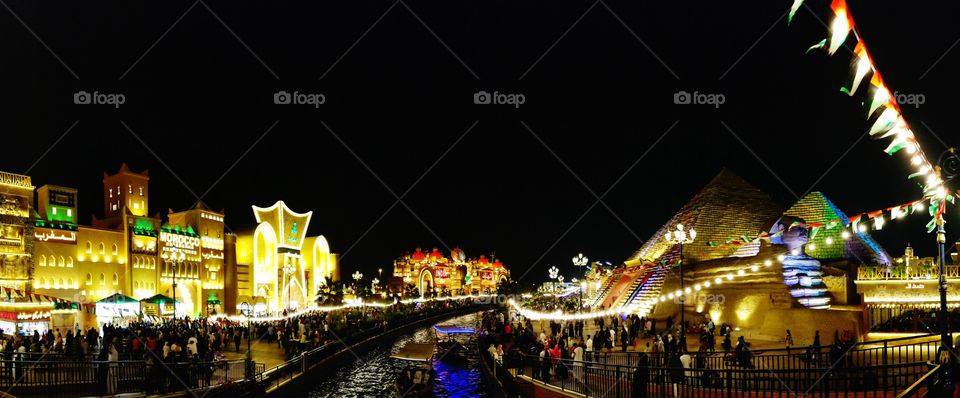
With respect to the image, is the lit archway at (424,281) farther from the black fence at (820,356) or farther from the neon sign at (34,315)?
the black fence at (820,356)

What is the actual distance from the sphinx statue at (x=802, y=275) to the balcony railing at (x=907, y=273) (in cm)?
214

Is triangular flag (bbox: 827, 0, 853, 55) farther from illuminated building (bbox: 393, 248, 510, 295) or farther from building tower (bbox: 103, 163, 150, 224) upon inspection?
illuminated building (bbox: 393, 248, 510, 295)

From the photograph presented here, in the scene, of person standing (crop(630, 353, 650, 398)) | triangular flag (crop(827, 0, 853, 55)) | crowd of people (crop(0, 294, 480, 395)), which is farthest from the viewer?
crowd of people (crop(0, 294, 480, 395))

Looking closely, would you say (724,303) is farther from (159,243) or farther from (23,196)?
(159,243)

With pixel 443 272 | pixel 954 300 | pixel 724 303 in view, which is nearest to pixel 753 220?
pixel 724 303

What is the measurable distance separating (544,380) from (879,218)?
8339 millimetres

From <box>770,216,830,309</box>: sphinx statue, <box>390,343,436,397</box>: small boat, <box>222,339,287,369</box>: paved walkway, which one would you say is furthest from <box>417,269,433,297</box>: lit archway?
<box>390,343,436,397</box>: small boat

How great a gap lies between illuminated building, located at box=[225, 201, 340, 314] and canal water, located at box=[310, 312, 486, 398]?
106ft

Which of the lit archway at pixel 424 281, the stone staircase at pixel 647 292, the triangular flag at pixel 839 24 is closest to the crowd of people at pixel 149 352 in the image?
the triangular flag at pixel 839 24

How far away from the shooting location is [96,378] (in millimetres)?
15508

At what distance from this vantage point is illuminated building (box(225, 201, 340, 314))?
6519 centimetres

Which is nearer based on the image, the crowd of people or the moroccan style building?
the crowd of people

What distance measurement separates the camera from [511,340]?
2877cm
